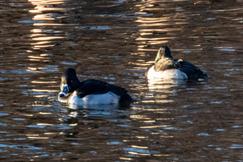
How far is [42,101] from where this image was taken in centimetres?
1958

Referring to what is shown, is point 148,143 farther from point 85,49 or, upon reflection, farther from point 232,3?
point 232,3

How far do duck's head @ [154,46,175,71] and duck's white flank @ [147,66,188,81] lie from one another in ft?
0.42

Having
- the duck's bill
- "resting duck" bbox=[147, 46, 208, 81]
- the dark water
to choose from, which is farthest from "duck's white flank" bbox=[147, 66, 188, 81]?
the duck's bill

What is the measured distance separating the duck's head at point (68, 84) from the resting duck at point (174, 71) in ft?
8.12

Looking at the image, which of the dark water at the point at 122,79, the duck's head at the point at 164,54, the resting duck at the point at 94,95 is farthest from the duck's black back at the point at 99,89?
the duck's head at the point at 164,54

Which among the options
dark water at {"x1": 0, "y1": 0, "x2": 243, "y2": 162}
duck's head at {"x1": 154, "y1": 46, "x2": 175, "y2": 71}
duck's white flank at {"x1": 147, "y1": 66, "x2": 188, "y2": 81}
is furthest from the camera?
duck's head at {"x1": 154, "y1": 46, "x2": 175, "y2": 71}

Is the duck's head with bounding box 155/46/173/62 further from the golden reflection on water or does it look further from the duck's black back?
the duck's black back

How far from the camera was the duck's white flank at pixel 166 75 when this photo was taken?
22.0 metres

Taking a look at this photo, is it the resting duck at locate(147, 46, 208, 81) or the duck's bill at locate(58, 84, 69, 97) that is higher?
the resting duck at locate(147, 46, 208, 81)

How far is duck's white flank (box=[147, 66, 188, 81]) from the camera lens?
868 inches

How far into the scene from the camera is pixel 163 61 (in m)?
22.8

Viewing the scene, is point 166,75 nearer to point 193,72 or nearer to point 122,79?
point 193,72

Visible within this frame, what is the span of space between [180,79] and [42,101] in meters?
3.66

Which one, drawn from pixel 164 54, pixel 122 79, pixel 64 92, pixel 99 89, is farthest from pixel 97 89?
pixel 164 54
